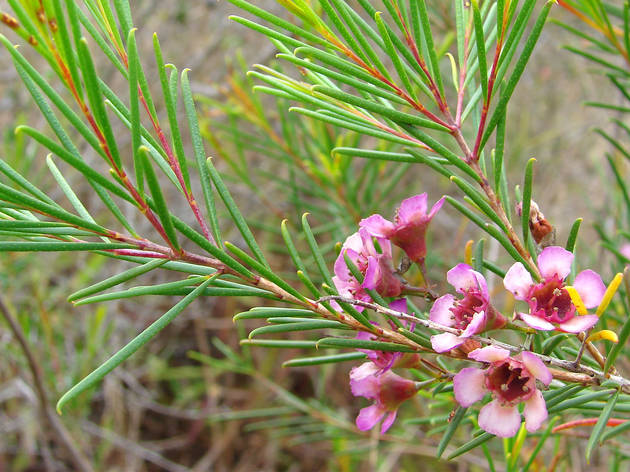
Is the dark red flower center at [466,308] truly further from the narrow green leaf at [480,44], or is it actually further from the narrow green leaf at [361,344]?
the narrow green leaf at [480,44]

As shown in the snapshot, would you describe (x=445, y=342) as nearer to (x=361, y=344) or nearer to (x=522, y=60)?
(x=361, y=344)

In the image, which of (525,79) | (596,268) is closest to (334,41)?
(596,268)

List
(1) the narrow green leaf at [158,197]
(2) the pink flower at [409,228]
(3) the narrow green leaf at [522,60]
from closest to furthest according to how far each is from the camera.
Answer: (1) the narrow green leaf at [158,197], (3) the narrow green leaf at [522,60], (2) the pink flower at [409,228]

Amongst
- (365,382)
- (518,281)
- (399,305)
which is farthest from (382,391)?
(518,281)

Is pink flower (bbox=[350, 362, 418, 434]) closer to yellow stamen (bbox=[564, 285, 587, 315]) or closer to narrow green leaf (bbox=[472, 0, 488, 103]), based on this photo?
yellow stamen (bbox=[564, 285, 587, 315])

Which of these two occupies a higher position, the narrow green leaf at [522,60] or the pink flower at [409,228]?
the narrow green leaf at [522,60]

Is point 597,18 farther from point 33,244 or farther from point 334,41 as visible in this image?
point 33,244

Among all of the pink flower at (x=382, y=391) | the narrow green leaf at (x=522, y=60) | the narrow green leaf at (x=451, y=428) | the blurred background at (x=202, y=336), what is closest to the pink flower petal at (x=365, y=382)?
the pink flower at (x=382, y=391)
